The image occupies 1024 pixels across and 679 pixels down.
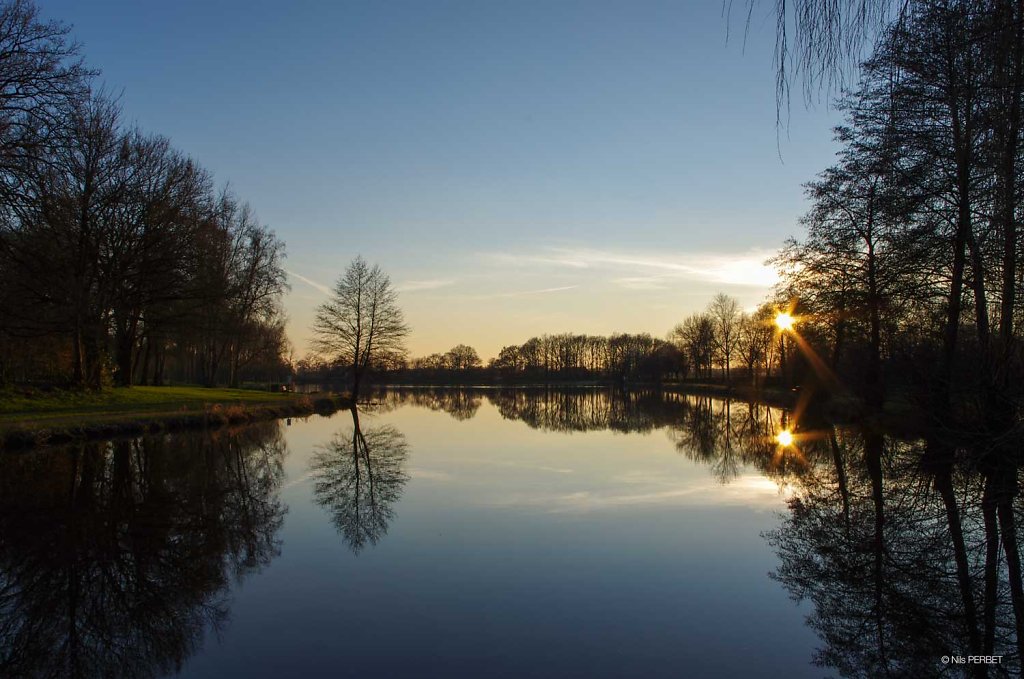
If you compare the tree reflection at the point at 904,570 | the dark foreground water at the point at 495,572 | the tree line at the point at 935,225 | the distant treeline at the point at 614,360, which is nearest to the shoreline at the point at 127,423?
the dark foreground water at the point at 495,572

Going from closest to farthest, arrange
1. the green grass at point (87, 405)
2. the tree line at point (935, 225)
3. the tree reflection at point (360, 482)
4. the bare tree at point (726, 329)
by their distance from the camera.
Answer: the tree line at point (935, 225) < the tree reflection at point (360, 482) < the green grass at point (87, 405) < the bare tree at point (726, 329)

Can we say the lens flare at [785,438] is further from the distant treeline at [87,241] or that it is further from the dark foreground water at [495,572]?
the distant treeline at [87,241]

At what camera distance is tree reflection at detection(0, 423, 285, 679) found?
16.9 feet

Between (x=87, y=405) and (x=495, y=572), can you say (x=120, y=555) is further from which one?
(x=87, y=405)

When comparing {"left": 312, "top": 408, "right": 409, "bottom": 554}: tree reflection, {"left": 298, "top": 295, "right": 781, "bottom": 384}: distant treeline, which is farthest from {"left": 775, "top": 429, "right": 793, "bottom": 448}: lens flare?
{"left": 298, "top": 295, "right": 781, "bottom": 384}: distant treeline

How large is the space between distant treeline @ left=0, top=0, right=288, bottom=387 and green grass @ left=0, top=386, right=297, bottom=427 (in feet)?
4.08

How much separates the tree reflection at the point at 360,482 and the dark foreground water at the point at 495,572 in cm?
9

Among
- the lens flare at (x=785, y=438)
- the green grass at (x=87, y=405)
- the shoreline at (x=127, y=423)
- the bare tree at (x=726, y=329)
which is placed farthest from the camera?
the bare tree at (x=726, y=329)

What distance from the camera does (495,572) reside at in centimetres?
711

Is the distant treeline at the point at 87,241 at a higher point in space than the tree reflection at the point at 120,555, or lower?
higher

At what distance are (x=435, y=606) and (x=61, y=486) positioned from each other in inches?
349

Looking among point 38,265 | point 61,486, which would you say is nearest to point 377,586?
point 61,486

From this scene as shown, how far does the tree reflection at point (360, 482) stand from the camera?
938 centimetres

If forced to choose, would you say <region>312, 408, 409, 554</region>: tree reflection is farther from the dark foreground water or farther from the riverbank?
the riverbank
